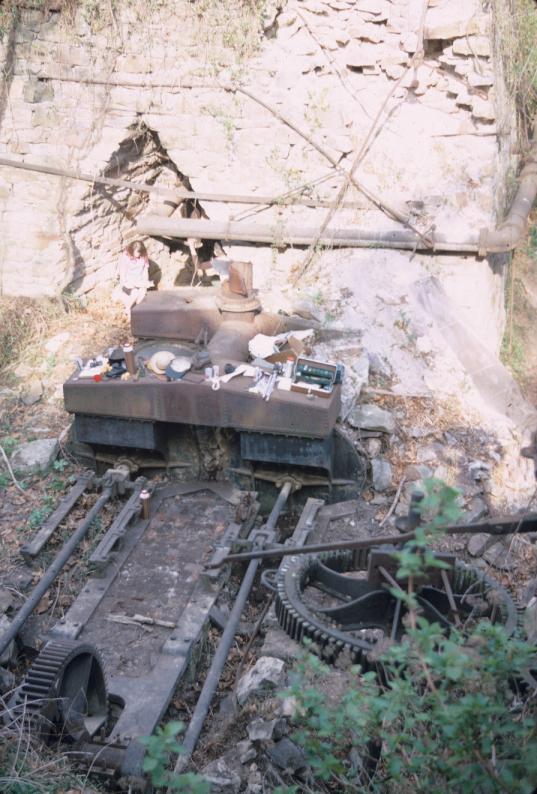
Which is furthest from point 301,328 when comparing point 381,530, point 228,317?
point 381,530

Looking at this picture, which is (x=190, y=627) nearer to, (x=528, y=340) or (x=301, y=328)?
(x=301, y=328)

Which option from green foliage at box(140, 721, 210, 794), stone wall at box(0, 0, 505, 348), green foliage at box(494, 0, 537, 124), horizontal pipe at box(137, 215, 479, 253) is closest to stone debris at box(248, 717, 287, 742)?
green foliage at box(140, 721, 210, 794)

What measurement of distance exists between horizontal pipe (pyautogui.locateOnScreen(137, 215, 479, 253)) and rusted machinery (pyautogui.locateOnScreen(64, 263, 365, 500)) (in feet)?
5.74

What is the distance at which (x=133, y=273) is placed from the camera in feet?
31.4

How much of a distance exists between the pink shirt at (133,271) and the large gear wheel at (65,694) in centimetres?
581

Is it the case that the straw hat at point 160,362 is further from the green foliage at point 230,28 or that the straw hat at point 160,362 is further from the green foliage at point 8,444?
the green foliage at point 230,28

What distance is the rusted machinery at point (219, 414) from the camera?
657cm

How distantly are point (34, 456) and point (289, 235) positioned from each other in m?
3.74

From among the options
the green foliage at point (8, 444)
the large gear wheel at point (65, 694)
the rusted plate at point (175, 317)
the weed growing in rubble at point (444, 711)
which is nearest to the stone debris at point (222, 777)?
the large gear wheel at point (65, 694)

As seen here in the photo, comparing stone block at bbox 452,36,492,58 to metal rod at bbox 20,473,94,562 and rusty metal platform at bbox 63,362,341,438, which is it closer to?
rusty metal platform at bbox 63,362,341,438

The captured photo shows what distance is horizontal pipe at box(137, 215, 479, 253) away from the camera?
28.6ft

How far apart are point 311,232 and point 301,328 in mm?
1660

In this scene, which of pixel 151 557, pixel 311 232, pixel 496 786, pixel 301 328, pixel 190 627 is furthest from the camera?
pixel 311 232

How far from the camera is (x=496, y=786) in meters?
2.80
